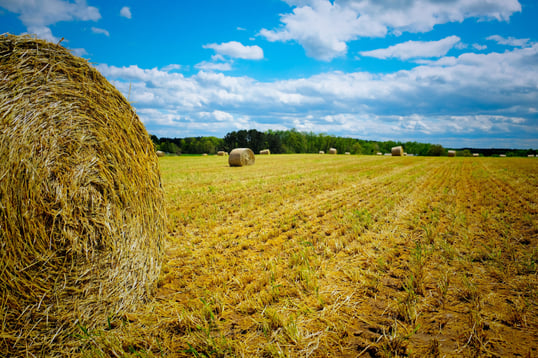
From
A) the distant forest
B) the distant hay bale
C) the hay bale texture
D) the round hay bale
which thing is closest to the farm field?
the hay bale texture

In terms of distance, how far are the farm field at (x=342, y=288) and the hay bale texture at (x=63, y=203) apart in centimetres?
39

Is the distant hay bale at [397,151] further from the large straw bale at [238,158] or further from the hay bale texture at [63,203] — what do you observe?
the hay bale texture at [63,203]

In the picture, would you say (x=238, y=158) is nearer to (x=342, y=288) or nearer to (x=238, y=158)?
(x=238, y=158)

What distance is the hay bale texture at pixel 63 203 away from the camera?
89.2 inches

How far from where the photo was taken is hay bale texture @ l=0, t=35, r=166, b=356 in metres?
2.27

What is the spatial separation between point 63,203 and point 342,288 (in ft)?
10.5

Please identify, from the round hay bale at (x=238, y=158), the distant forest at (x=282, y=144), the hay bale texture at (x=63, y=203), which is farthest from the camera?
the distant forest at (x=282, y=144)

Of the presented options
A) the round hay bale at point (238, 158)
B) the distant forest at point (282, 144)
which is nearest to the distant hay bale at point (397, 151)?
the round hay bale at point (238, 158)

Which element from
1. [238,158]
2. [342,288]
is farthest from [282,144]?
[342,288]

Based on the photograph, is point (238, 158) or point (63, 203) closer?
point (63, 203)

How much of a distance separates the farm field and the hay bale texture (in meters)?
0.39

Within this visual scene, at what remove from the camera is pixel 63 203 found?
8.25 ft

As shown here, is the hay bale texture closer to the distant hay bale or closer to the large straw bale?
the large straw bale

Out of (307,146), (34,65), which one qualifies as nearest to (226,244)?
(34,65)
